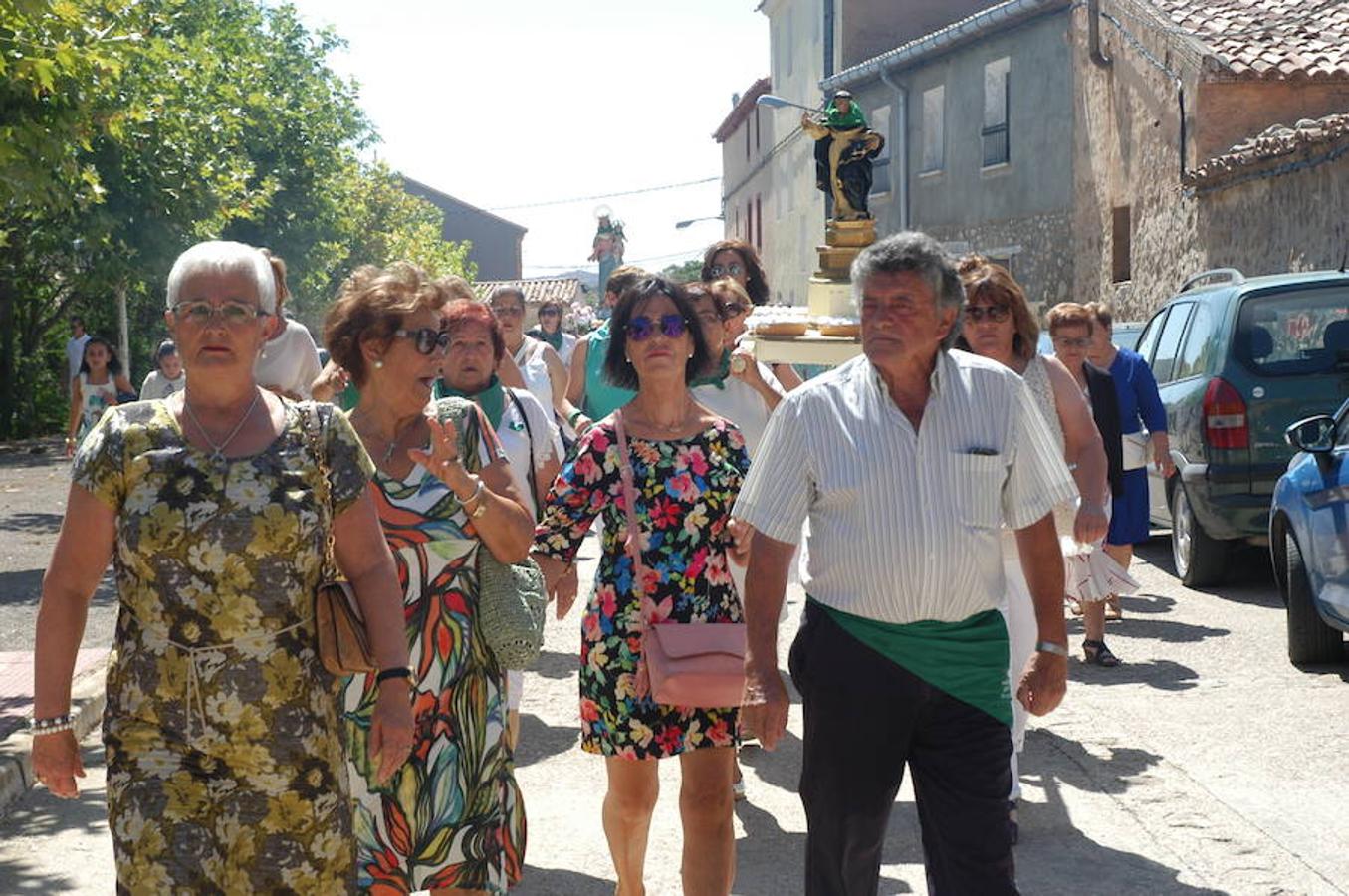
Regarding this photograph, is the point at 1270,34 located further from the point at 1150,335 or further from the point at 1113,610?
the point at 1113,610

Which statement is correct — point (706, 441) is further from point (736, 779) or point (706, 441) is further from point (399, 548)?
point (736, 779)

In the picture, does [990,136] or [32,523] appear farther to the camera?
[990,136]

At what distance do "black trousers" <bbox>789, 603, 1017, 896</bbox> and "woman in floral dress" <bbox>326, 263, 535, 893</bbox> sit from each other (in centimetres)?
80

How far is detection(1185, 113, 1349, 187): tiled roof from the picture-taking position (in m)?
16.4

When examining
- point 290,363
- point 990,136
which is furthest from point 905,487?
point 990,136

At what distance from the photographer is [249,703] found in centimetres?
357

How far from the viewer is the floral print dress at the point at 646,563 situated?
16.2 ft

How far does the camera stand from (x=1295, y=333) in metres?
11.3

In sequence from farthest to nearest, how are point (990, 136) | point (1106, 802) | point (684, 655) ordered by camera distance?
point (990, 136) < point (1106, 802) < point (684, 655)

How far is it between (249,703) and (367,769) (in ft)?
2.33

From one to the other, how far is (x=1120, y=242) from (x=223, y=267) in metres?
23.4

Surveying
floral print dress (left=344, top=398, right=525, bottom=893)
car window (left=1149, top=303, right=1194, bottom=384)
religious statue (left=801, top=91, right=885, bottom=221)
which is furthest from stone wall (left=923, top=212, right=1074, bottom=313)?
floral print dress (left=344, top=398, right=525, bottom=893)

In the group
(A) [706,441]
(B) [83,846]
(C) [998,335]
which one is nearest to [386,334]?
(A) [706,441]

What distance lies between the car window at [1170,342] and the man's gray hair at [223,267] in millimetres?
9619
